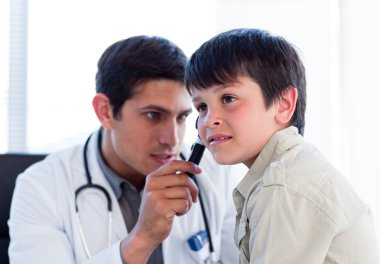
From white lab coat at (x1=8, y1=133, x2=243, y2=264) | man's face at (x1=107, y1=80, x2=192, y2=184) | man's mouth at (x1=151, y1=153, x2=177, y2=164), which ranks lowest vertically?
white lab coat at (x1=8, y1=133, x2=243, y2=264)

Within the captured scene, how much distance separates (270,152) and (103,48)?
49.8 inches

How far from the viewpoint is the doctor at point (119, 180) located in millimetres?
1270

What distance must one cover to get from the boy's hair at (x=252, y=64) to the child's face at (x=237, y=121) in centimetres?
1

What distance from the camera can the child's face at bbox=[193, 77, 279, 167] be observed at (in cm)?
88

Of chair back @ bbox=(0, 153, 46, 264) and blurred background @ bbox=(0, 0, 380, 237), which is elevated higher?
blurred background @ bbox=(0, 0, 380, 237)

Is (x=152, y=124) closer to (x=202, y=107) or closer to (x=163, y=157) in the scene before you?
(x=163, y=157)

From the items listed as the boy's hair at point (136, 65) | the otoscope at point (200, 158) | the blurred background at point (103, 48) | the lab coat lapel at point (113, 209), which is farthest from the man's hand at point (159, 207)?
the blurred background at point (103, 48)

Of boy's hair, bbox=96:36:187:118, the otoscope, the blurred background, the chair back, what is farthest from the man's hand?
the blurred background

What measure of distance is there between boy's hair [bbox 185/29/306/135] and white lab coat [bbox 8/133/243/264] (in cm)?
48

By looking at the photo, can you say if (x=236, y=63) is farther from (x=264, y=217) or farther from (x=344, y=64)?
(x=344, y=64)

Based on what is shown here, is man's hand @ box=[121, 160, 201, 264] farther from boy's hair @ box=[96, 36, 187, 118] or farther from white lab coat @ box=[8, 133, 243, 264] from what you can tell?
boy's hair @ box=[96, 36, 187, 118]

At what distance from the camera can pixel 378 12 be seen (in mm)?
1849

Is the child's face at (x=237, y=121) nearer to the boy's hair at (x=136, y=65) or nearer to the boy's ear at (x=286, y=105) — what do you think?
the boy's ear at (x=286, y=105)

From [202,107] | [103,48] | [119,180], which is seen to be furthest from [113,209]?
[103,48]
